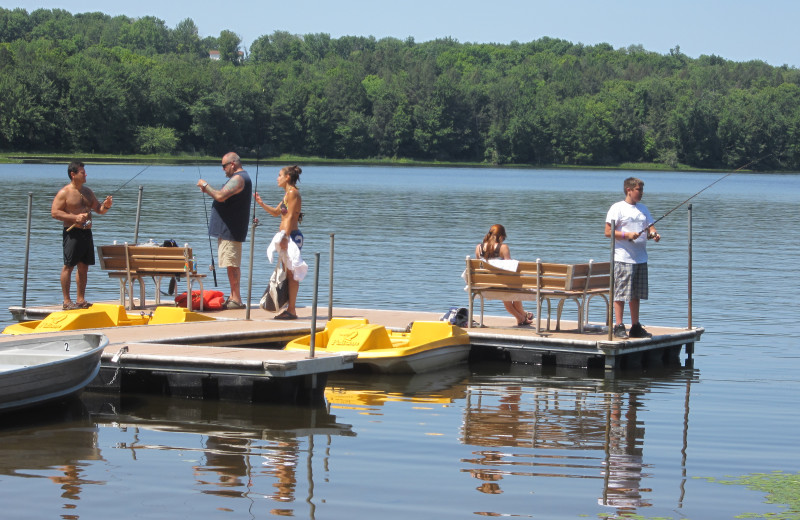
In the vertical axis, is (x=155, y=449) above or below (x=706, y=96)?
below

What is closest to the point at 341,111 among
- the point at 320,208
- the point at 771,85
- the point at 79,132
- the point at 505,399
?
the point at 79,132

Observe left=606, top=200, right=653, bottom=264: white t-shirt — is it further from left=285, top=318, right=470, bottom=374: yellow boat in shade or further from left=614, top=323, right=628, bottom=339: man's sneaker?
left=285, top=318, right=470, bottom=374: yellow boat in shade

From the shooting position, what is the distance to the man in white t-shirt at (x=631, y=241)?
11648 millimetres

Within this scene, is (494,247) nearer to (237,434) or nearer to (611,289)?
(611,289)

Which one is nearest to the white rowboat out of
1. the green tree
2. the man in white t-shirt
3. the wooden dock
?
the wooden dock

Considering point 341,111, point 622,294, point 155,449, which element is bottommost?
point 155,449

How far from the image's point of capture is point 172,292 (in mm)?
14125

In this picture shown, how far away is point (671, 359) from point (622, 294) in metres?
1.78

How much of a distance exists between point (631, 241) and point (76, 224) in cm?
598

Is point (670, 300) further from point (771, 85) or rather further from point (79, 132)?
point (771, 85)

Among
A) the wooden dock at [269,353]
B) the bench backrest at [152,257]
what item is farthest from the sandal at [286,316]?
the bench backrest at [152,257]

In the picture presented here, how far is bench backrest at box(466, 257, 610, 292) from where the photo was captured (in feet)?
39.6

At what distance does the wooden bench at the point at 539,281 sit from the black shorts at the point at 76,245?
4.24 meters

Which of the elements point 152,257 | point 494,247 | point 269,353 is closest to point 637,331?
point 494,247
